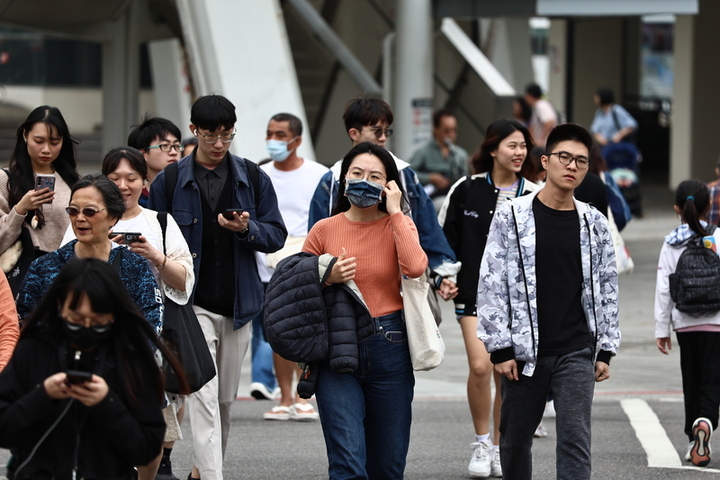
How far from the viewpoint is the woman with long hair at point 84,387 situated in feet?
13.9

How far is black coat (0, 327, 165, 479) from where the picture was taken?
427 cm

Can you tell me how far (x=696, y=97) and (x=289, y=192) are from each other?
20.6 metres

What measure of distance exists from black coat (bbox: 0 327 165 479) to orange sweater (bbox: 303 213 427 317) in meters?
1.58

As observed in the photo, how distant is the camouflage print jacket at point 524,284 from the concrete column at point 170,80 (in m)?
14.3

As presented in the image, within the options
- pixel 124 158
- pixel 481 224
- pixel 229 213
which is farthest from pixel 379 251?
pixel 481 224

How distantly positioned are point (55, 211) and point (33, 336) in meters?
2.55

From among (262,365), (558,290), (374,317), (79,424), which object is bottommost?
(262,365)

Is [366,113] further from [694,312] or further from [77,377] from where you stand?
[77,377]

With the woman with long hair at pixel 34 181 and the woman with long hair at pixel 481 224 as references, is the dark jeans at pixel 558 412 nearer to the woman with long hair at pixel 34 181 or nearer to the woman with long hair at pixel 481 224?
the woman with long hair at pixel 481 224

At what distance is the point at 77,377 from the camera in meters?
4.13

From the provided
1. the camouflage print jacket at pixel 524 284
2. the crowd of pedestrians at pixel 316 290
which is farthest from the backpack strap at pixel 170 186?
the camouflage print jacket at pixel 524 284

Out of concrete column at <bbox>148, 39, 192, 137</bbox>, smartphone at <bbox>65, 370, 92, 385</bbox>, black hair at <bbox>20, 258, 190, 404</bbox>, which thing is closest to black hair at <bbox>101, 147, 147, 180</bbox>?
black hair at <bbox>20, 258, 190, 404</bbox>

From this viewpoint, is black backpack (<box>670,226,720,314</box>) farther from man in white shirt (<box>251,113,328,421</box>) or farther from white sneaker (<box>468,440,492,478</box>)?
man in white shirt (<box>251,113,328,421</box>)

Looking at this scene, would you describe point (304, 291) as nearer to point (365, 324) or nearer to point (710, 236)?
point (365, 324)
